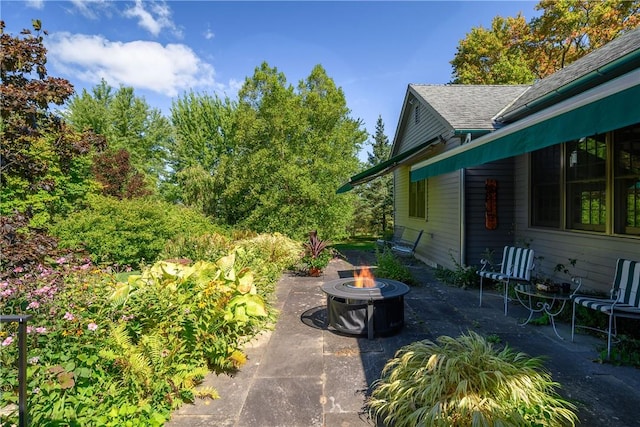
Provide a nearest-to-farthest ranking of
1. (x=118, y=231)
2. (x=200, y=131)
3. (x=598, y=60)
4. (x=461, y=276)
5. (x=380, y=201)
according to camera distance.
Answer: (x=598, y=60) → (x=461, y=276) → (x=118, y=231) → (x=380, y=201) → (x=200, y=131)

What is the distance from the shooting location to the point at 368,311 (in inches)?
181

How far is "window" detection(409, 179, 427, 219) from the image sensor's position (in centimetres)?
1143

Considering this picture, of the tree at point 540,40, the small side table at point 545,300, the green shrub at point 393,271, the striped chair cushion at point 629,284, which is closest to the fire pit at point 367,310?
the small side table at point 545,300

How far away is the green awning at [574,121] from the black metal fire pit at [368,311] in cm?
237

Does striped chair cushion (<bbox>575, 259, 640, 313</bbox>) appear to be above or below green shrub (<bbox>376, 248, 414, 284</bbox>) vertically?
above

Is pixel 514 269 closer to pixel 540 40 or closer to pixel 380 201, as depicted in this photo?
pixel 380 201

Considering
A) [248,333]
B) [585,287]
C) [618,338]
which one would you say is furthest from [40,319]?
[585,287]

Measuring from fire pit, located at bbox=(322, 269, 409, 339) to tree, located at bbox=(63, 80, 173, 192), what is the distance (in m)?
23.1

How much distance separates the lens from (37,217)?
375 inches

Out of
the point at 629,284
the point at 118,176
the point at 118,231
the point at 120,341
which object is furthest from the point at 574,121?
the point at 118,176

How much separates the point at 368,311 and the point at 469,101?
790 centimetres

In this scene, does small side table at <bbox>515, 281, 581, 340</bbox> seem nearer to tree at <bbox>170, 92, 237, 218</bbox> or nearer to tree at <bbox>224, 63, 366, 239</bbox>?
tree at <bbox>224, 63, 366, 239</bbox>

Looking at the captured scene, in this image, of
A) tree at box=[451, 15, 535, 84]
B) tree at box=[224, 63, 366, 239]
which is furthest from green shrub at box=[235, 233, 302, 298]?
tree at box=[451, 15, 535, 84]

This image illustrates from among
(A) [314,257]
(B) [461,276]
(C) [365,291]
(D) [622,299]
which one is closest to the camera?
(D) [622,299]
